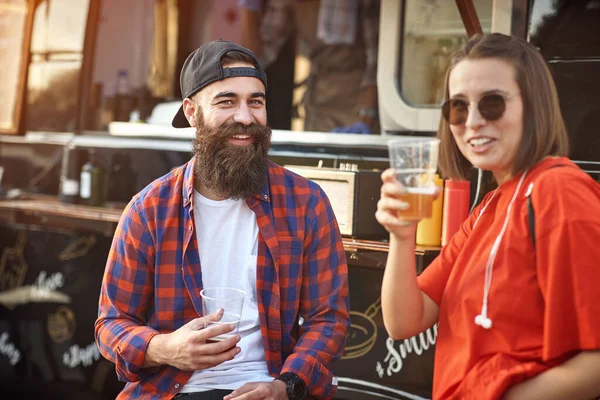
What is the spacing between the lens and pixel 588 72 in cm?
309

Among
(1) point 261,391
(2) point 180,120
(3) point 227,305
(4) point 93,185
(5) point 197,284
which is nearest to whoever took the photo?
(3) point 227,305

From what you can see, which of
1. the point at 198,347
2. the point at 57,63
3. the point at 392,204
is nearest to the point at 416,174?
the point at 392,204

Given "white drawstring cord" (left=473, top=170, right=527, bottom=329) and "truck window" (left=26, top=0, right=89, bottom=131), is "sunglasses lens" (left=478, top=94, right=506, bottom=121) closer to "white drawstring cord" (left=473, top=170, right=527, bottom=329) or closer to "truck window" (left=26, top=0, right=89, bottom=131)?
"white drawstring cord" (left=473, top=170, right=527, bottom=329)

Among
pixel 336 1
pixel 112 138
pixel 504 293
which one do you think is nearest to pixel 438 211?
pixel 504 293

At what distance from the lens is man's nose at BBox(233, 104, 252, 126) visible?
2667 mm

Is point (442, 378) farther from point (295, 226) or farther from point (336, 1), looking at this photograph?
point (336, 1)

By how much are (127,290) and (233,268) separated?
14.3 inches

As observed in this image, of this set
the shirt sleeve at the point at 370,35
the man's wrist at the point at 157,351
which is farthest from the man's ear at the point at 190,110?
the shirt sleeve at the point at 370,35

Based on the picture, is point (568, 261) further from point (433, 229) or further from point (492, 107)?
point (433, 229)

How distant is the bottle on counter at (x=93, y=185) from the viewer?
→ 15.9 feet

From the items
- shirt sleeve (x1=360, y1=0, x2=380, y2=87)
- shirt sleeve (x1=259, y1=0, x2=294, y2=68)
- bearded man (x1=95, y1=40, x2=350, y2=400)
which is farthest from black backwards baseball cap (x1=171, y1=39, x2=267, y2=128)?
shirt sleeve (x1=259, y1=0, x2=294, y2=68)

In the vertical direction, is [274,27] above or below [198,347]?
above

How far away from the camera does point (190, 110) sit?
2.86 metres

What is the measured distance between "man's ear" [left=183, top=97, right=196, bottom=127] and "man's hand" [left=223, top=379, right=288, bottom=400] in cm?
100
